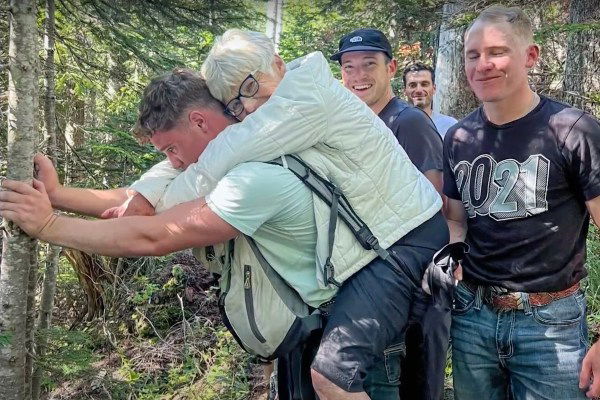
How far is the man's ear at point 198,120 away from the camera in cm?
243

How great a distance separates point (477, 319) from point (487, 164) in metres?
0.69

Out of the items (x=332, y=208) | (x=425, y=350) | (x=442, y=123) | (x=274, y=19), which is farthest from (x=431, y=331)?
(x=274, y=19)

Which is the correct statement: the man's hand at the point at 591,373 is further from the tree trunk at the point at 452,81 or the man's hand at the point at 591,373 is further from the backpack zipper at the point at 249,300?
the tree trunk at the point at 452,81

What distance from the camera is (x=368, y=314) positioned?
91.0 inches

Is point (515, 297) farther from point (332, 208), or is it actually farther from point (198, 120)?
point (198, 120)

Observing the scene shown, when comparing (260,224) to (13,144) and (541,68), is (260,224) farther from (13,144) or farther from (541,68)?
(541,68)

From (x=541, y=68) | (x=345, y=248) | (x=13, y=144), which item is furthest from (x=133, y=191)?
(x=541, y=68)

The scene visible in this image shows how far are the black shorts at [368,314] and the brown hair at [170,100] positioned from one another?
96cm

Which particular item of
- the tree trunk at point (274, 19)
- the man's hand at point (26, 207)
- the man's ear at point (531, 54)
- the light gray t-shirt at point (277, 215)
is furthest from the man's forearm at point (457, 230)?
the tree trunk at point (274, 19)

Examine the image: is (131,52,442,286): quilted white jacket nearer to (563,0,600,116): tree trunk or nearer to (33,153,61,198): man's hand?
(33,153,61,198): man's hand

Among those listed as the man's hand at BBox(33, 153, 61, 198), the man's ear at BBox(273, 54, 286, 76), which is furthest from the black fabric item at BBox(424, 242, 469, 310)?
the man's hand at BBox(33, 153, 61, 198)

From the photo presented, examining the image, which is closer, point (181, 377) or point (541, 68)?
point (181, 377)

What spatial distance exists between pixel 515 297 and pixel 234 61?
1.52 meters

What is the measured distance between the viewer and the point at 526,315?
7.91 ft
